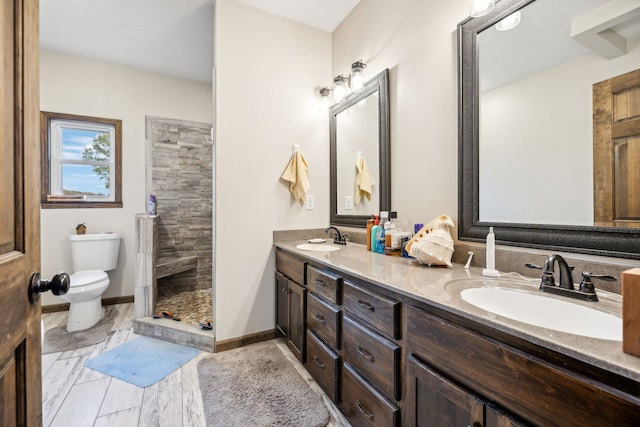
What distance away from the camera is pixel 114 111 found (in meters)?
3.16

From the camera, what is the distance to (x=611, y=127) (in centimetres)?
97

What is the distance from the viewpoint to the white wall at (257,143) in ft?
7.21

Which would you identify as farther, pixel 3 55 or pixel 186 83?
pixel 186 83

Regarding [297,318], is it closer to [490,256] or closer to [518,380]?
[490,256]

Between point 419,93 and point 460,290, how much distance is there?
123 centimetres

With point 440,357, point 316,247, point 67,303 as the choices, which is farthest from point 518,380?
point 67,303

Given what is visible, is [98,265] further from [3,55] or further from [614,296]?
[614,296]

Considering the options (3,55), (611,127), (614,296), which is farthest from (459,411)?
(3,55)

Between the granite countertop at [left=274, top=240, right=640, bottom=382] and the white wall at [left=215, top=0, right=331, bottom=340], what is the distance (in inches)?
22.9

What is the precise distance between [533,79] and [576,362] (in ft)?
3.66

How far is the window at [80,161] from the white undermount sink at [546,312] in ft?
11.8

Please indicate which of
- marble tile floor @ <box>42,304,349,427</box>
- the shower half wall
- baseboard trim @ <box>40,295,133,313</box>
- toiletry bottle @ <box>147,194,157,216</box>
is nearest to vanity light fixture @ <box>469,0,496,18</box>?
marble tile floor @ <box>42,304,349,427</box>

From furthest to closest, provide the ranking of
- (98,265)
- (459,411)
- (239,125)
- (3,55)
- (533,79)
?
1. (98,265)
2. (239,125)
3. (533,79)
4. (459,411)
5. (3,55)

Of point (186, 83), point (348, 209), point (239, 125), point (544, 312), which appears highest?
point (186, 83)
